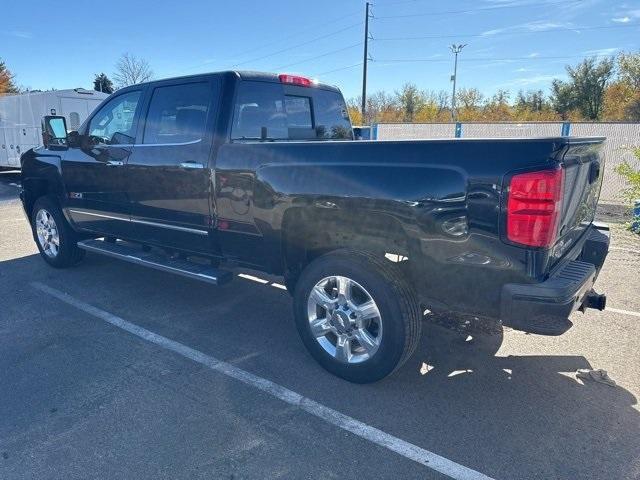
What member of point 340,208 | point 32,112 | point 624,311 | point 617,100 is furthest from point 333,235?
point 617,100

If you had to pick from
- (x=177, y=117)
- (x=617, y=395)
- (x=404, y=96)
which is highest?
(x=404, y=96)

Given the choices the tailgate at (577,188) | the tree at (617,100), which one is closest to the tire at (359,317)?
the tailgate at (577,188)

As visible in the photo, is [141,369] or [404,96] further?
[404,96]

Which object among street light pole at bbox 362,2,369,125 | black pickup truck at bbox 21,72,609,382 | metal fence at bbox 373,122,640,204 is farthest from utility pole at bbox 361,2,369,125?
black pickup truck at bbox 21,72,609,382

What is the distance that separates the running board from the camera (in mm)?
3934

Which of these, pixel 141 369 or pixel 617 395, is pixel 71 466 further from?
pixel 617 395

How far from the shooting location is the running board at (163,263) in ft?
12.9

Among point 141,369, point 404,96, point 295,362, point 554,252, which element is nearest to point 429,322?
point 295,362

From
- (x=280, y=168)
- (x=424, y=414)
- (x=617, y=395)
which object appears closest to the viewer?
(x=424, y=414)

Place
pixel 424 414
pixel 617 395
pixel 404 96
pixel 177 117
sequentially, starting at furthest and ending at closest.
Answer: pixel 404 96, pixel 177 117, pixel 617 395, pixel 424 414

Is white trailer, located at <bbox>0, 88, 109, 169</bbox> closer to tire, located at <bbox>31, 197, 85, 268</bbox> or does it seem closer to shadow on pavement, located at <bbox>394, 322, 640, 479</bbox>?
tire, located at <bbox>31, 197, 85, 268</bbox>

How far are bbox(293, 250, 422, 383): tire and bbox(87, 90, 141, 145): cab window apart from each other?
2.55 m

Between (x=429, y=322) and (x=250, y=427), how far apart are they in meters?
2.05

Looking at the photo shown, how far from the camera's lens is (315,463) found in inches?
97.3
